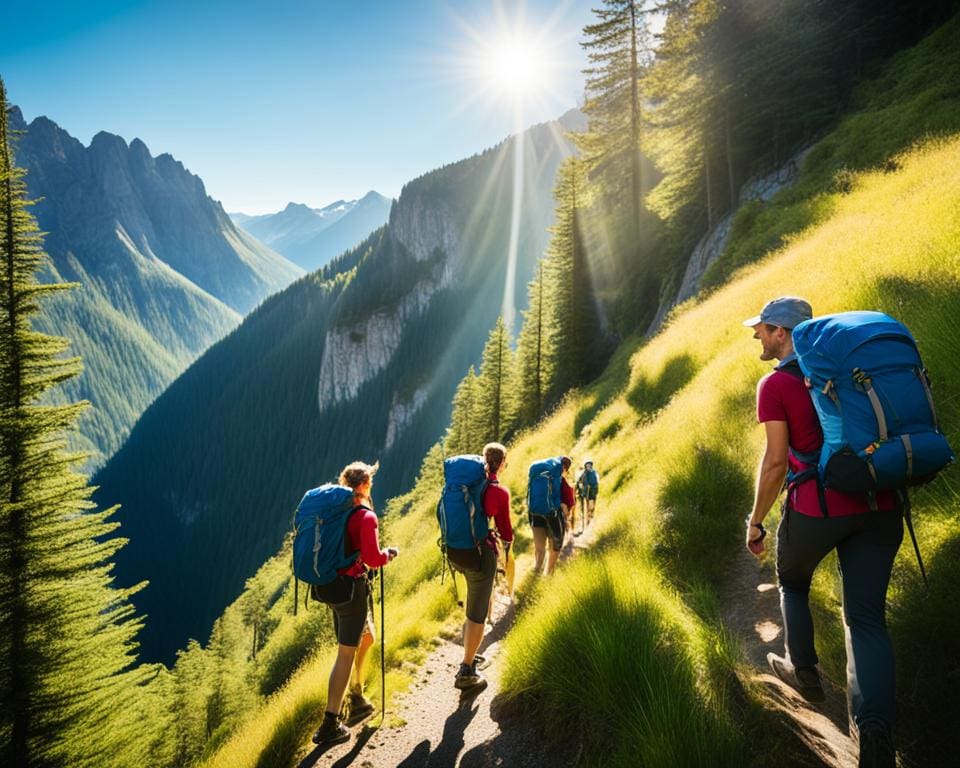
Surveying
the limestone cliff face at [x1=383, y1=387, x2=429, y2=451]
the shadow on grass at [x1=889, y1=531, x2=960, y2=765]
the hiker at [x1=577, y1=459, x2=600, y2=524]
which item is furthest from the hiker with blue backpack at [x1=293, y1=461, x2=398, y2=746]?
the limestone cliff face at [x1=383, y1=387, x2=429, y2=451]

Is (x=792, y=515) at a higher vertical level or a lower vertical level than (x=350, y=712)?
higher

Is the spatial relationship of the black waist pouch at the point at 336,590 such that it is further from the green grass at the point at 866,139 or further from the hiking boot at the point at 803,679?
the green grass at the point at 866,139

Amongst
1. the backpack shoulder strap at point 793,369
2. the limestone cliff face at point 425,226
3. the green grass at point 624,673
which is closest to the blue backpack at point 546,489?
the green grass at point 624,673

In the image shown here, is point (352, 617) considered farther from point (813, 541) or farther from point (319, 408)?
point (319, 408)

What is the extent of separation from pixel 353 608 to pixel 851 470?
4.82m

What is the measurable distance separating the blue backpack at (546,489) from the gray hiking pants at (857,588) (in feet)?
16.3

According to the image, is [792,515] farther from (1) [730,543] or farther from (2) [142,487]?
(2) [142,487]

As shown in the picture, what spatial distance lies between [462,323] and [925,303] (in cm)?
16776

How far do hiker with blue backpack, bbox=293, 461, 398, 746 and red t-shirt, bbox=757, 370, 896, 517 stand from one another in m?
3.72

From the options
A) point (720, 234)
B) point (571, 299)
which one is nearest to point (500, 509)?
point (720, 234)

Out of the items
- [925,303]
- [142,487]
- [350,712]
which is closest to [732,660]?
[350,712]

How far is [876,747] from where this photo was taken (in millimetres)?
2227

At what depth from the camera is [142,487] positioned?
172 metres

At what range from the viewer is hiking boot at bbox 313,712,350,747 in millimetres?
4773
